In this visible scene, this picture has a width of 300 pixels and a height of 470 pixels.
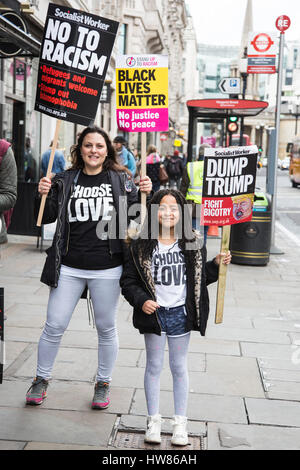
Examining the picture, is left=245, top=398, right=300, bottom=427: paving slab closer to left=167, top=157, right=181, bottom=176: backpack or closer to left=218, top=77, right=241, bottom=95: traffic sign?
left=218, top=77, right=241, bottom=95: traffic sign

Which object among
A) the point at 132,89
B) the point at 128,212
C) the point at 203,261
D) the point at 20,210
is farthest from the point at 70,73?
the point at 20,210

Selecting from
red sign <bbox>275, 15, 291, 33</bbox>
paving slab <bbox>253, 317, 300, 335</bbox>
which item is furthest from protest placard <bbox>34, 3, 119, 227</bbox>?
red sign <bbox>275, 15, 291, 33</bbox>

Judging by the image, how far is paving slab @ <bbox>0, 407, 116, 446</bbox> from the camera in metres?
3.84

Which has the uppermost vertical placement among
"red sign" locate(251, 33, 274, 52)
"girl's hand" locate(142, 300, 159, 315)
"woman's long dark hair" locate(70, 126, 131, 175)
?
"red sign" locate(251, 33, 274, 52)

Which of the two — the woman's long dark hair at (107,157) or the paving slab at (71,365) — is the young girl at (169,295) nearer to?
the woman's long dark hair at (107,157)

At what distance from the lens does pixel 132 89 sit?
→ 4625mm

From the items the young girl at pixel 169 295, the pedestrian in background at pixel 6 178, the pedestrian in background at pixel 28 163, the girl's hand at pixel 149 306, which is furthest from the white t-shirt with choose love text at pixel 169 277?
the pedestrian in background at pixel 28 163

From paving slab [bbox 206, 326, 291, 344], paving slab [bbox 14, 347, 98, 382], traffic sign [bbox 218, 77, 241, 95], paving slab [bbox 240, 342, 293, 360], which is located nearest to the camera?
paving slab [bbox 14, 347, 98, 382]

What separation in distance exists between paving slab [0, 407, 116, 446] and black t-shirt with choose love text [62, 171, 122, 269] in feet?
3.08

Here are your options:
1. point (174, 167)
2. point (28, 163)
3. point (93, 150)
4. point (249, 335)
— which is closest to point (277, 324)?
point (249, 335)

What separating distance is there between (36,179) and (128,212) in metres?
12.8

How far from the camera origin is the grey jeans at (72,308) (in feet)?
13.8

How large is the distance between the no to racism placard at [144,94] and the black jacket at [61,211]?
0.56m

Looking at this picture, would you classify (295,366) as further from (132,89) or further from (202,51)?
(202,51)
